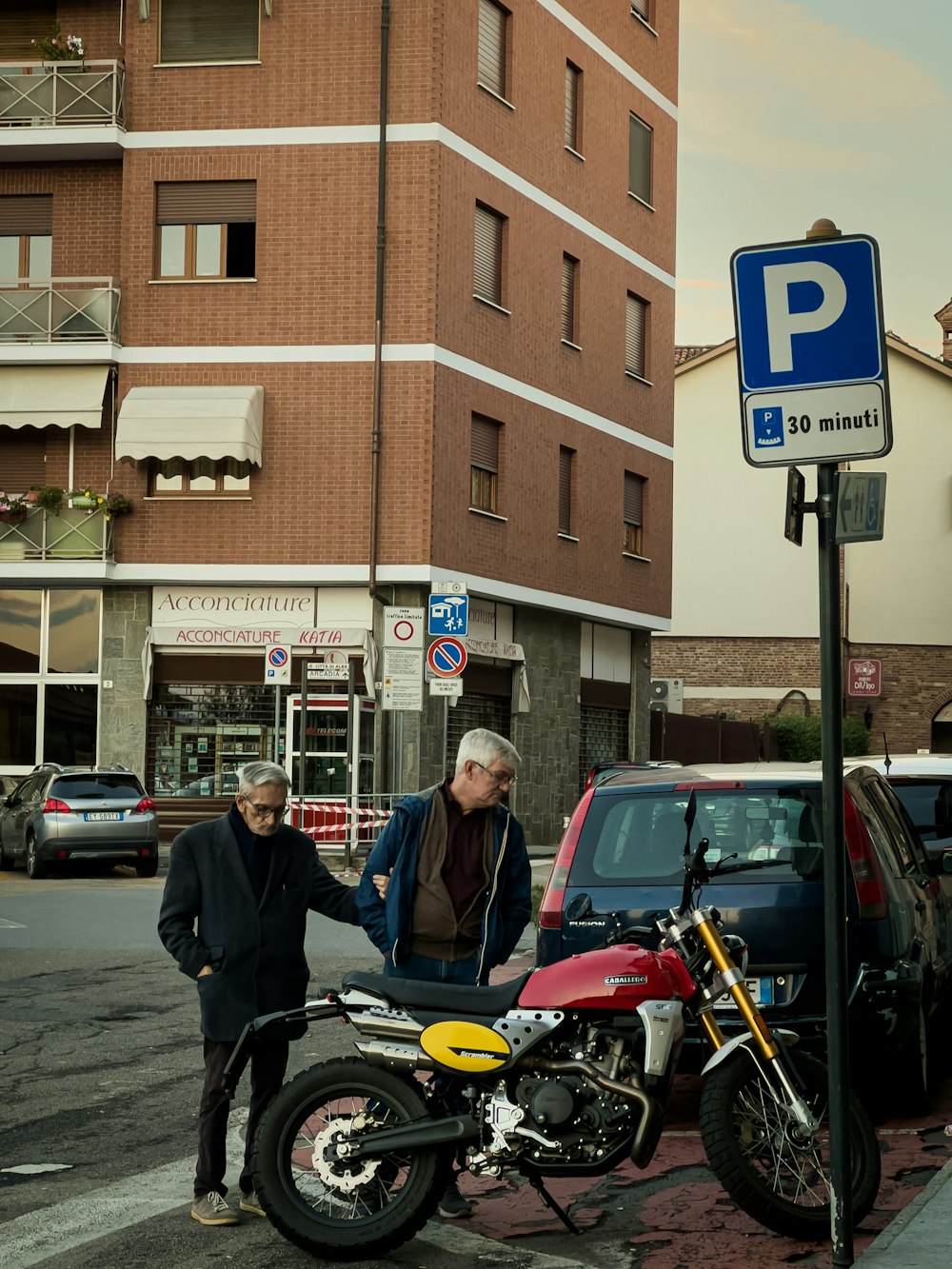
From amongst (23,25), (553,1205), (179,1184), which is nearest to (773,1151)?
(553,1205)

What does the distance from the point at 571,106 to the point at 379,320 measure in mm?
7496

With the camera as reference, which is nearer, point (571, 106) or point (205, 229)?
point (205, 229)

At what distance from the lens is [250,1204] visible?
6.62m

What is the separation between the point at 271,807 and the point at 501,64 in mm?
27357

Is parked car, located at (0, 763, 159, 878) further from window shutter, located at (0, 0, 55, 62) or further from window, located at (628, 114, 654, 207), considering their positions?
window, located at (628, 114, 654, 207)

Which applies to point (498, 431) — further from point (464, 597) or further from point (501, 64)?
point (464, 597)

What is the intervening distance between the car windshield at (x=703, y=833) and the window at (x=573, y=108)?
27212mm

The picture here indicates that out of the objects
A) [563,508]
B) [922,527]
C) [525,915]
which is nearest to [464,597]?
[563,508]

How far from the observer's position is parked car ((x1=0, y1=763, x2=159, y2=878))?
24.6 meters

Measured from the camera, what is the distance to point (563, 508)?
3403 cm

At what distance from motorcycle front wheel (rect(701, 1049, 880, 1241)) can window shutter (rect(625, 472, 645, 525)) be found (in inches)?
1197

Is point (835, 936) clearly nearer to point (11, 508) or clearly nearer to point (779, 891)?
point (779, 891)

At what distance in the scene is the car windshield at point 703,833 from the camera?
26.9 feet

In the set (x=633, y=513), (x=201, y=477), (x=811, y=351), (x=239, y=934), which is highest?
(x=633, y=513)
